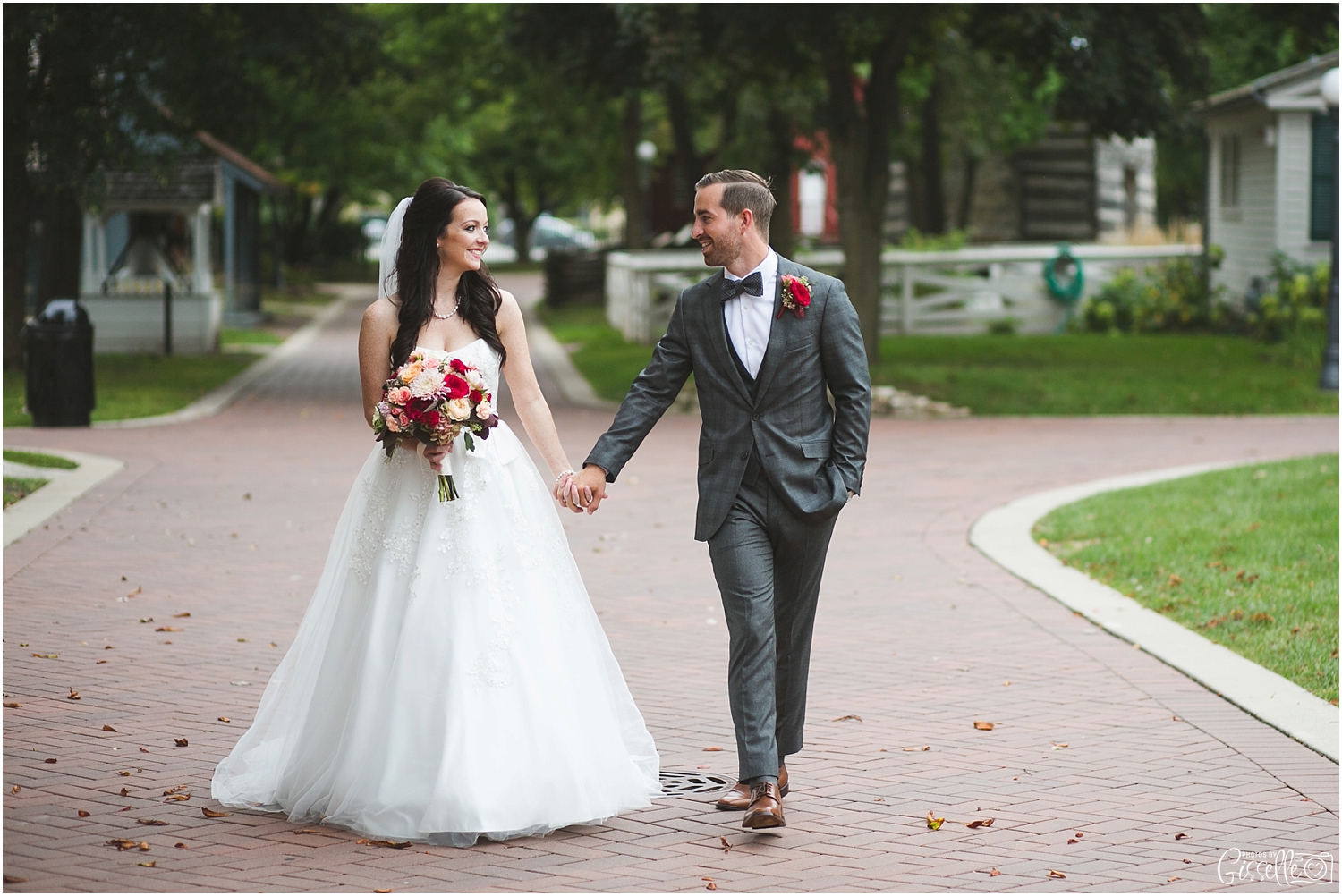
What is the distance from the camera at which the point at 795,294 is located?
5.00m

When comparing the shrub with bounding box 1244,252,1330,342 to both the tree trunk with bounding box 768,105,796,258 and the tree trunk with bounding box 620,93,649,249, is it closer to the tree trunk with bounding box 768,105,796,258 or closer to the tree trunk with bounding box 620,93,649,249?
the tree trunk with bounding box 768,105,796,258

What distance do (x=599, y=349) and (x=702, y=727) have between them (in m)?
21.5

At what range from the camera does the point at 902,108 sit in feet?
119

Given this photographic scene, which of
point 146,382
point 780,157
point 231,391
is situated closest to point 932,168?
point 780,157

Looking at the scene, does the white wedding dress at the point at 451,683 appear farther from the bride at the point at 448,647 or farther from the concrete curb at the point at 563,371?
the concrete curb at the point at 563,371

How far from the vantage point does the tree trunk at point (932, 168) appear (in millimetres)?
32856

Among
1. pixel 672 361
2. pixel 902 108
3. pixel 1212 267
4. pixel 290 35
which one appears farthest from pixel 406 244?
pixel 902 108

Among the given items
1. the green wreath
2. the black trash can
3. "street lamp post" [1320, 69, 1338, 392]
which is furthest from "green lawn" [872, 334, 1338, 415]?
Answer: the black trash can

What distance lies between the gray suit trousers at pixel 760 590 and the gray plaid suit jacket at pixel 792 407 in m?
0.06

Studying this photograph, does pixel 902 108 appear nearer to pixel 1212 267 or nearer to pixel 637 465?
pixel 1212 267

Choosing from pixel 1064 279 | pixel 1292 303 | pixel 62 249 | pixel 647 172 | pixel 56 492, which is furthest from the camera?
pixel 647 172

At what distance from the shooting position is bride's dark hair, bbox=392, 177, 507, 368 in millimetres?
5242

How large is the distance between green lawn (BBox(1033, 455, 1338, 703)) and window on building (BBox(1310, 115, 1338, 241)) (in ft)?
47.1

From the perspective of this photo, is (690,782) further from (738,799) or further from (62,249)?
(62,249)
